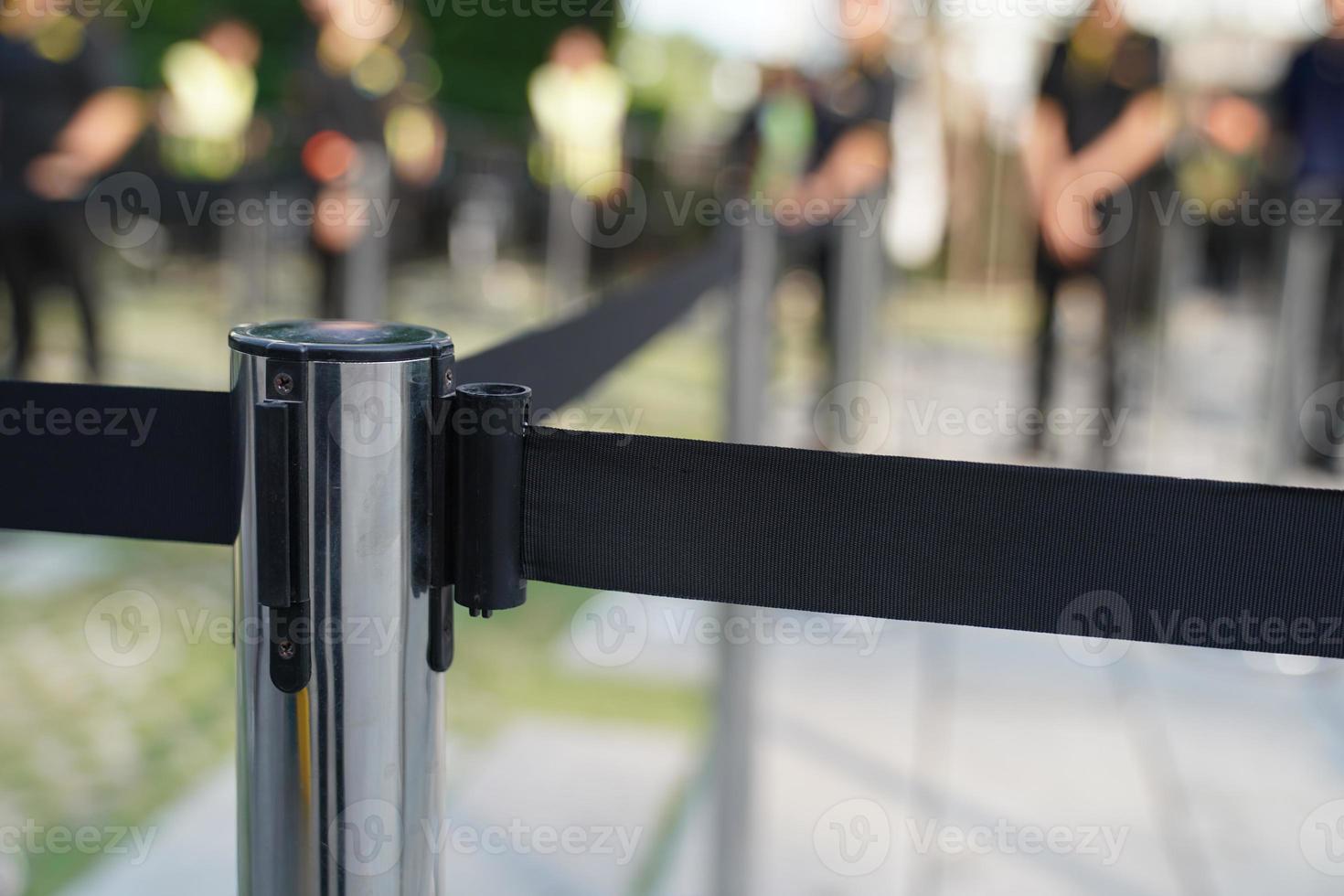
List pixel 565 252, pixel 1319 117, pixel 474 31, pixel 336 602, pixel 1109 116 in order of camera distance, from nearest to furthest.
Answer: pixel 336 602, pixel 1319 117, pixel 1109 116, pixel 565 252, pixel 474 31

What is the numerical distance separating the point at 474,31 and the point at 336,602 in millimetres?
14306

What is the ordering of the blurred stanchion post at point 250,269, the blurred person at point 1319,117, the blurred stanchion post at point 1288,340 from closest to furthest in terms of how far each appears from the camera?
the blurred stanchion post at point 1288,340 < the blurred person at point 1319,117 < the blurred stanchion post at point 250,269

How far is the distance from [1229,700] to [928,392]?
3.91m

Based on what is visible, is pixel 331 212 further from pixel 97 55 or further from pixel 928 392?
pixel 928 392

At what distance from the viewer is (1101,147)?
4871mm

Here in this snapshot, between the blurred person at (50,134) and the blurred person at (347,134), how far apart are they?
80 centimetres

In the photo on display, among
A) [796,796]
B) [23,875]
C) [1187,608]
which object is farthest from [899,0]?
[1187,608]

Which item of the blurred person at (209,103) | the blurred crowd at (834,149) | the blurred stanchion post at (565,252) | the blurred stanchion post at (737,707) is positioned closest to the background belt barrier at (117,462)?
the blurred stanchion post at (737,707)

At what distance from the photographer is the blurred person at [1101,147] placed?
4.81 metres

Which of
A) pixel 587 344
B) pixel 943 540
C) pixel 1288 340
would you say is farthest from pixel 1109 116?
pixel 943 540

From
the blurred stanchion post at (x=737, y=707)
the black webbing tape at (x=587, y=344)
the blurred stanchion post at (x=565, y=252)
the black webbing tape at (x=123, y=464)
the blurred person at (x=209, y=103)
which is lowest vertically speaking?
the blurred stanchion post at (x=737, y=707)

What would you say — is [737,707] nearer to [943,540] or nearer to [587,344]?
[587,344]

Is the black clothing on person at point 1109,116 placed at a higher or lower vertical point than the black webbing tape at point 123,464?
higher

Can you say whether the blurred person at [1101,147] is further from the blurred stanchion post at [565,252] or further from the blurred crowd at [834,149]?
the blurred stanchion post at [565,252]
